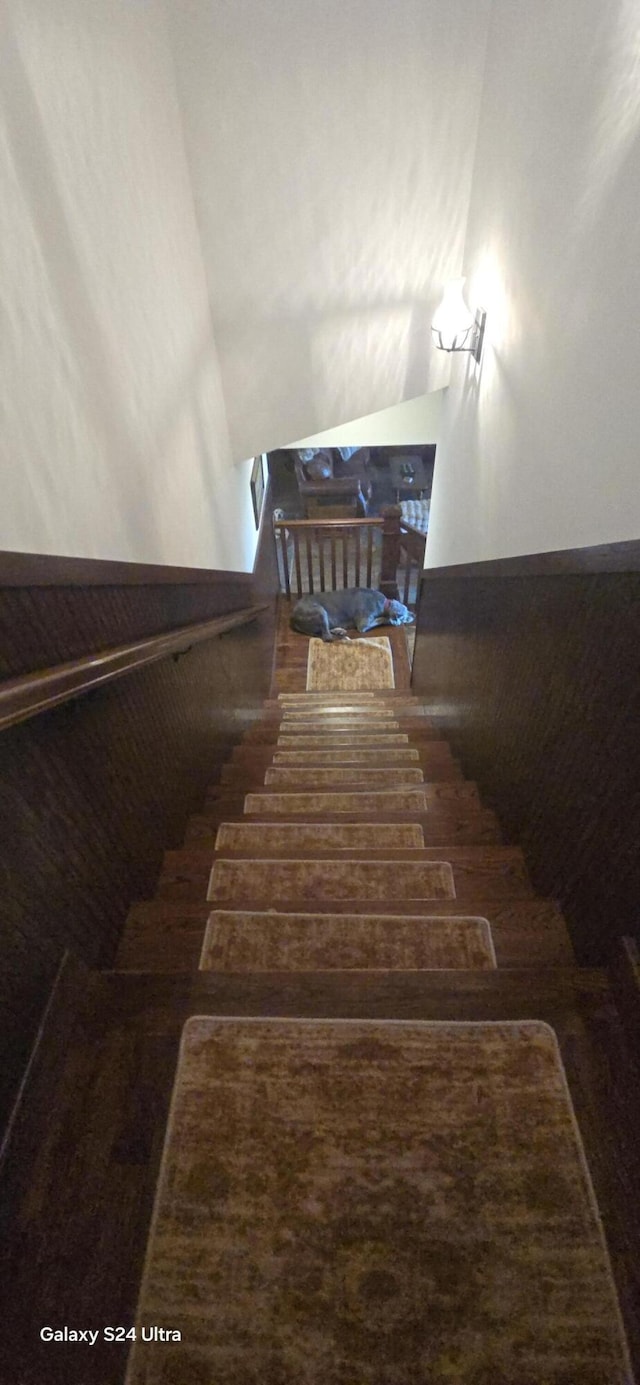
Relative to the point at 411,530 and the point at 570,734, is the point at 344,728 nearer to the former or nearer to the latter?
the point at 570,734

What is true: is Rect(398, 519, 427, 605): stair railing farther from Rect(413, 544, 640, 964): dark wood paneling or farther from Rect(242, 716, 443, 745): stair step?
Rect(413, 544, 640, 964): dark wood paneling

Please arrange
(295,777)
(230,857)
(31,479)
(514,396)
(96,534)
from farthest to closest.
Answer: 1. (295,777)
2. (514,396)
3. (230,857)
4. (96,534)
5. (31,479)

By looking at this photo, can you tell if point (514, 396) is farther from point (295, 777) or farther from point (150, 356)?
point (295, 777)

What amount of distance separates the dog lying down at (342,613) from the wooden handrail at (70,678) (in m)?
3.47

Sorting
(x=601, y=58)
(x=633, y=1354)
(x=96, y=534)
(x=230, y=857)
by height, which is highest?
(x=601, y=58)

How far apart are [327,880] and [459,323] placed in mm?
2514

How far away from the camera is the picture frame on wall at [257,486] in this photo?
4.48m

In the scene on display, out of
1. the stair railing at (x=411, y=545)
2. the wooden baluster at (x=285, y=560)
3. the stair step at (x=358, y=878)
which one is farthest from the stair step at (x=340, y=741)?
the wooden baluster at (x=285, y=560)

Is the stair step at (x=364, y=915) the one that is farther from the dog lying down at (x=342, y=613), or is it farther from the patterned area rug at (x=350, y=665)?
the dog lying down at (x=342, y=613)

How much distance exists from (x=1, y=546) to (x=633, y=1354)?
4.61 ft

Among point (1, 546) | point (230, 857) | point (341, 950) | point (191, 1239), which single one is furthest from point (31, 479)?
point (191, 1239)

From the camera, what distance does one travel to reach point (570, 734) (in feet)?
4.17

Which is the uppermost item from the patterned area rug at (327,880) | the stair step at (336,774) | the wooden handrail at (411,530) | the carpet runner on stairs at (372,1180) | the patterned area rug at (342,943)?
the carpet runner on stairs at (372,1180)

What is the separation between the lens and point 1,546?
984mm
